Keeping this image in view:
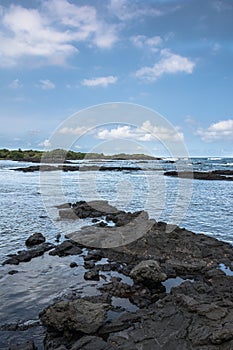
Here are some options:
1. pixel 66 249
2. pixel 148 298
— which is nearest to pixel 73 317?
pixel 148 298

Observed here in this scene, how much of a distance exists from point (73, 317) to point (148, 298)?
269 centimetres

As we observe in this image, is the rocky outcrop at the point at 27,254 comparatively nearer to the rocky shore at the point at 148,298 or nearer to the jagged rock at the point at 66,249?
the rocky shore at the point at 148,298

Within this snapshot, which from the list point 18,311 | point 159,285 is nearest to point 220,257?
point 159,285

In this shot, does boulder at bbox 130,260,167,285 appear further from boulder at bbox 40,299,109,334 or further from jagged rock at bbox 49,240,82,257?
jagged rock at bbox 49,240,82,257

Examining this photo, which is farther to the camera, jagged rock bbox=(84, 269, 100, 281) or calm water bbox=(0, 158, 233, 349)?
jagged rock bbox=(84, 269, 100, 281)

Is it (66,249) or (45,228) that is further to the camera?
(45,228)

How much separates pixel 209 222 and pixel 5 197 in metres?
18.2

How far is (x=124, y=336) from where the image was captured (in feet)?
23.6

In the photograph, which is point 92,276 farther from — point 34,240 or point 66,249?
point 34,240

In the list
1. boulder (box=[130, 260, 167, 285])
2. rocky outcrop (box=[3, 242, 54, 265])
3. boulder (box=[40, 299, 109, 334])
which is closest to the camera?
boulder (box=[40, 299, 109, 334])

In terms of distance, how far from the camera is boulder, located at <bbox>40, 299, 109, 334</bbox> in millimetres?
7590

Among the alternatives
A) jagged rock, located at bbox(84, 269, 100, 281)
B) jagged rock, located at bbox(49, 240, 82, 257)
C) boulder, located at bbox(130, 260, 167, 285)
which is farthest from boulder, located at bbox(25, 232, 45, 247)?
boulder, located at bbox(130, 260, 167, 285)

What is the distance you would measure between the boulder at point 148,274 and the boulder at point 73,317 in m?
2.48

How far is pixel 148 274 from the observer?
10352mm
